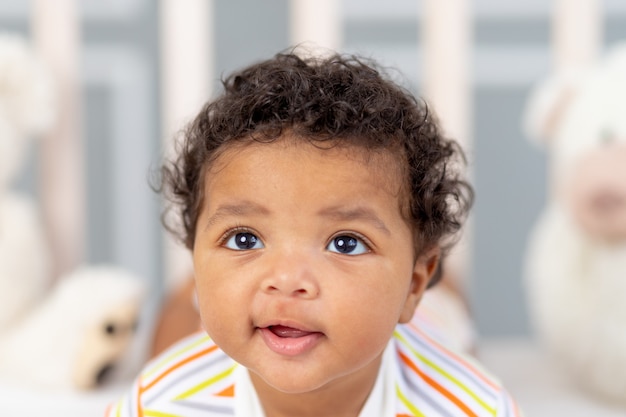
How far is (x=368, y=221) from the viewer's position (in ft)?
2.10

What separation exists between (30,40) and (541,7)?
2.61ft

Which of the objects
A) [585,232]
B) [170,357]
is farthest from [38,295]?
[585,232]

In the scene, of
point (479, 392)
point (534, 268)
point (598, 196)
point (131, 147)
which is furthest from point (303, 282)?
point (131, 147)

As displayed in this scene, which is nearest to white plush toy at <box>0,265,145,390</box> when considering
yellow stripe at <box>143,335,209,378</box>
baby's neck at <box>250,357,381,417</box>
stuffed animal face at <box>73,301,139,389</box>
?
stuffed animal face at <box>73,301,139,389</box>

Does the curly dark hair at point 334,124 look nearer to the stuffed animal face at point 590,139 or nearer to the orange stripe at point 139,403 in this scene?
the orange stripe at point 139,403

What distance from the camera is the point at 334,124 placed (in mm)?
640

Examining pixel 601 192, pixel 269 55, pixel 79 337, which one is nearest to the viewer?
pixel 601 192

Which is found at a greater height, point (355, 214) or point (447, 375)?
point (355, 214)

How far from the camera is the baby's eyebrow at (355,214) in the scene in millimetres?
625

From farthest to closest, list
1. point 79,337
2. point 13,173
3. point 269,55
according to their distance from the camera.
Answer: point 269,55 < point 13,173 < point 79,337

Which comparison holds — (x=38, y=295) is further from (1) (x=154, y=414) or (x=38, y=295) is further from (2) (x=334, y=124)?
(2) (x=334, y=124)

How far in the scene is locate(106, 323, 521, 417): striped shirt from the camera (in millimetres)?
730

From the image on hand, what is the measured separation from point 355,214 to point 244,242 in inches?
3.2

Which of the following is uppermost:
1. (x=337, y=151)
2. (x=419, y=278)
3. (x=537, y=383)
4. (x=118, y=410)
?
(x=337, y=151)
